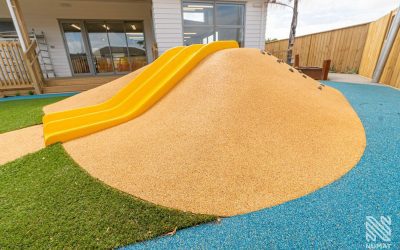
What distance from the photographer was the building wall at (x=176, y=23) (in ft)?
24.7

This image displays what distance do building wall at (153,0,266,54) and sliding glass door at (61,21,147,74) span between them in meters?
2.50

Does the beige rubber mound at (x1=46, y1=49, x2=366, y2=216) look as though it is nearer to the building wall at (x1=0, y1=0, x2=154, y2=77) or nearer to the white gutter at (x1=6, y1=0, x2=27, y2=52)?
the white gutter at (x1=6, y1=0, x2=27, y2=52)

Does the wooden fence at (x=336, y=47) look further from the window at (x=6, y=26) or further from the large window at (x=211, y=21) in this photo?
the window at (x=6, y=26)

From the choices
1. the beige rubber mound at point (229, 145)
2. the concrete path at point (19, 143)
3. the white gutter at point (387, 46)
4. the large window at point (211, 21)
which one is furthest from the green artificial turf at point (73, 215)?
the white gutter at point (387, 46)

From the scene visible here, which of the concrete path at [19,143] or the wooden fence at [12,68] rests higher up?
the wooden fence at [12,68]

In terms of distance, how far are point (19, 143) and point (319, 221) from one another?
4158mm

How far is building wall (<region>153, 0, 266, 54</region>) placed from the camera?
24.7ft

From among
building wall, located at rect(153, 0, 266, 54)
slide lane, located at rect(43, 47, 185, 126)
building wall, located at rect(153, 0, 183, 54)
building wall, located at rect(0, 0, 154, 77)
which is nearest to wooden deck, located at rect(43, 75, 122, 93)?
building wall, located at rect(0, 0, 154, 77)

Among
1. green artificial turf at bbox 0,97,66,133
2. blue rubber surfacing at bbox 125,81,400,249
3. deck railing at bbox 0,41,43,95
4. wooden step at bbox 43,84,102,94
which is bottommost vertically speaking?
blue rubber surfacing at bbox 125,81,400,249

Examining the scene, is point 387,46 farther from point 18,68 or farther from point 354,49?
point 18,68

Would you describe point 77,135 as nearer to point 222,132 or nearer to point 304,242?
point 222,132

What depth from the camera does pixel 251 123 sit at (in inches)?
108

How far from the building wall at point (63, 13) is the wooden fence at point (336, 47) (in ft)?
30.7

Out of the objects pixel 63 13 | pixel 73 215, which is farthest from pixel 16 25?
pixel 73 215
